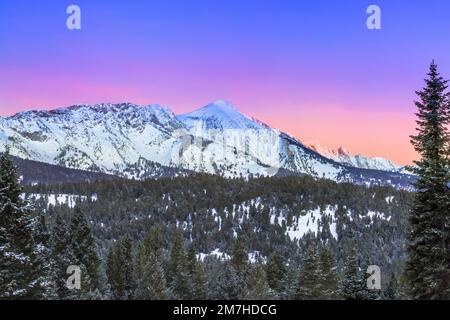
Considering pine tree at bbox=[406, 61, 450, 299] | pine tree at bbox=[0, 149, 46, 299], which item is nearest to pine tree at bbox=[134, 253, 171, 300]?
pine tree at bbox=[0, 149, 46, 299]

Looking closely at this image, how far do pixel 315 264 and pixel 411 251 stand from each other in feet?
108

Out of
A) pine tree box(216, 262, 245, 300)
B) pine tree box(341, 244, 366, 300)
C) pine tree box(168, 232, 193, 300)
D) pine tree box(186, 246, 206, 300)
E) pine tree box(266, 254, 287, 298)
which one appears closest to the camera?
pine tree box(341, 244, 366, 300)

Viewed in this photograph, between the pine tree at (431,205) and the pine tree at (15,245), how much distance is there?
867 inches

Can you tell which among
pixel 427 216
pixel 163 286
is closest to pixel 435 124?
pixel 427 216

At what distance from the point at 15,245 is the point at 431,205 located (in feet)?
79.1

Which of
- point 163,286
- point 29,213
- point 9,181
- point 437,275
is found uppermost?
point 9,181

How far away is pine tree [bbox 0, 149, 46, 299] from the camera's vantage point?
90.5ft

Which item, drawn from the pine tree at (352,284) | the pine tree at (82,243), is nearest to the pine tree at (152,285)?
the pine tree at (82,243)

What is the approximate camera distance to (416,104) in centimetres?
3228

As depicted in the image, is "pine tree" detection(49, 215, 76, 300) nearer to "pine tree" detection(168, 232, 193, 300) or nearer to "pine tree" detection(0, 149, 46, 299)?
"pine tree" detection(0, 149, 46, 299)

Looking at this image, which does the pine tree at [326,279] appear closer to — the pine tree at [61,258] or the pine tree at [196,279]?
the pine tree at [196,279]

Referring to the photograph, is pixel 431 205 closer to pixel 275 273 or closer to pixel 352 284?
pixel 352 284

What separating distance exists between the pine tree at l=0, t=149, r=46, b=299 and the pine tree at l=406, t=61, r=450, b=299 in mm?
22025
